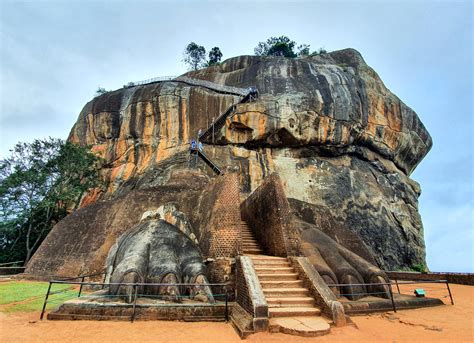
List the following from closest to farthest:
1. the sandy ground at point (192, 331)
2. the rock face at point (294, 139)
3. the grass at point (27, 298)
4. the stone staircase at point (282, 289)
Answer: the sandy ground at point (192, 331) < the stone staircase at point (282, 289) < the grass at point (27, 298) < the rock face at point (294, 139)

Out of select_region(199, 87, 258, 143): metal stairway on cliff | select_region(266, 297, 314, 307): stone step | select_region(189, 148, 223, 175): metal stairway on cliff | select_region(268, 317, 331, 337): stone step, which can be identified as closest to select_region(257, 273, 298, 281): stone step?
select_region(266, 297, 314, 307): stone step

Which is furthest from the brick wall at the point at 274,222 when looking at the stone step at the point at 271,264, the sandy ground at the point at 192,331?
the sandy ground at the point at 192,331

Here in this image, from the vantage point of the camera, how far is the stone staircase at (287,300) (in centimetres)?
486

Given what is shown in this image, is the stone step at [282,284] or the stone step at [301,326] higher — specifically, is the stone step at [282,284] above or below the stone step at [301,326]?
above

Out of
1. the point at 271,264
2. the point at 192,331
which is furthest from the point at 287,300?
the point at 192,331

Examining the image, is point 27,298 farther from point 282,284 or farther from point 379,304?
point 379,304

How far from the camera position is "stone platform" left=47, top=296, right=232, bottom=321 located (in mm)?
5562

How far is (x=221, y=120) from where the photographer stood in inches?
939

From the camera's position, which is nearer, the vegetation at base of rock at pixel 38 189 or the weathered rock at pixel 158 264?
the weathered rock at pixel 158 264

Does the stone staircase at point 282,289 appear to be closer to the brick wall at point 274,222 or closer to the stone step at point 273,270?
the stone step at point 273,270

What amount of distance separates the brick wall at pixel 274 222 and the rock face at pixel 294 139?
34.4 ft

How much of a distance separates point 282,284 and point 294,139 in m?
18.3

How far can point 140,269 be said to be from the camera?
6.80 m

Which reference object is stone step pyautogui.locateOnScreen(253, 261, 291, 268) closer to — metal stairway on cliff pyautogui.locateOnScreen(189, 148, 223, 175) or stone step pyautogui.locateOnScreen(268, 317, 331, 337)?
stone step pyautogui.locateOnScreen(268, 317, 331, 337)
